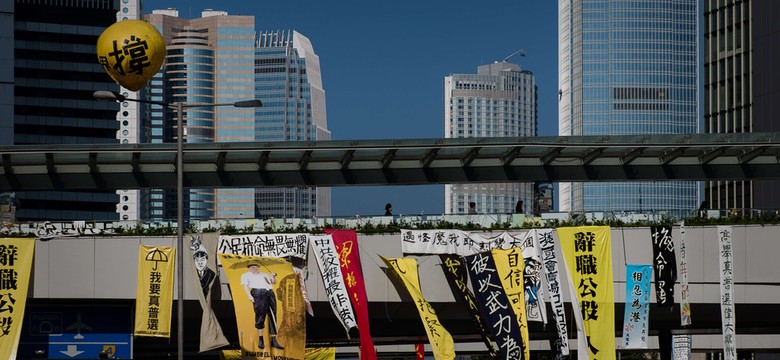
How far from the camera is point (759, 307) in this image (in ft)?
145

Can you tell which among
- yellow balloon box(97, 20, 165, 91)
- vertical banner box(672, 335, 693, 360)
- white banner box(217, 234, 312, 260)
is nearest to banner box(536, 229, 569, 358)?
vertical banner box(672, 335, 693, 360)

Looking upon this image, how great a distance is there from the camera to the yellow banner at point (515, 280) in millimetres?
40281

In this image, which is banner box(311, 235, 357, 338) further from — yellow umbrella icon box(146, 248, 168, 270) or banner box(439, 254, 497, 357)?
yellow umbrella icon box(146, 248, 168, 270)

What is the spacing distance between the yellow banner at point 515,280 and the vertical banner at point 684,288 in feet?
15.8

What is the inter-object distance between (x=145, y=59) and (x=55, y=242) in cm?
939

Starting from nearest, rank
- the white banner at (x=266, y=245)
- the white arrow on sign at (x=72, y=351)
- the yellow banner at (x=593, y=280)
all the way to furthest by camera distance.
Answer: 1. the yellow banner at (x=593, y=280)
2. the white banner at (x=266, y=245)
3. the white arrow on sign at (x=72, y=351)

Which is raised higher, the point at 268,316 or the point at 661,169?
the point at 661,169

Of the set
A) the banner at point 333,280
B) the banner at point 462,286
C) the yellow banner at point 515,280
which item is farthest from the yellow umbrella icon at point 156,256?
the yellow banner at point 515,280

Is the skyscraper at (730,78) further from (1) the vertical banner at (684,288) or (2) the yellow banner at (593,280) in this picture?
(2) the yellow banner at (593,280)

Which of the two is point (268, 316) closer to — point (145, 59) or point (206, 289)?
point (206, 289)

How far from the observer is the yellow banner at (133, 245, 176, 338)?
41.2 m

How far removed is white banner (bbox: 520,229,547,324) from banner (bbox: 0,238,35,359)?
15540 mm

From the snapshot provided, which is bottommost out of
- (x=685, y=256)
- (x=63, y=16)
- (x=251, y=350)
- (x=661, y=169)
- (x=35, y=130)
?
(x=251, y=350)

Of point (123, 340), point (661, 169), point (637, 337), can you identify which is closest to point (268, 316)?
point (123, 340)
